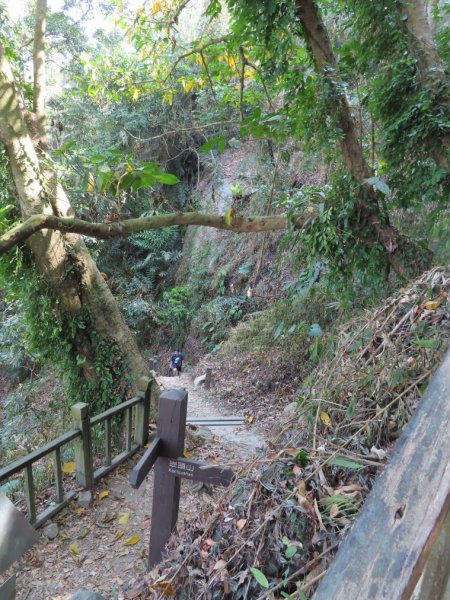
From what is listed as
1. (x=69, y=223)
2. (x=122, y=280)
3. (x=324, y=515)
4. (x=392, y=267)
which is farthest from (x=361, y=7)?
(x=122, y=280)

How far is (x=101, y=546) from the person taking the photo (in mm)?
3566

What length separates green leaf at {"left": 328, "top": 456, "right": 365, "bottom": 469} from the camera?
1.15 meters

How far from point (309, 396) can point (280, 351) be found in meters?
6.39

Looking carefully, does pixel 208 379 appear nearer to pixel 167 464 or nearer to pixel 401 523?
pixel 167 464

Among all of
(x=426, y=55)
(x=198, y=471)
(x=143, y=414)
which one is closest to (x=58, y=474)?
(x=143, y=414)

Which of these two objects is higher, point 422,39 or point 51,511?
point 422,39

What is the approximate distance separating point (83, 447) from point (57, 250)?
2564 millimetres

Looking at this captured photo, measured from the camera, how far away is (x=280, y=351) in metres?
8.00

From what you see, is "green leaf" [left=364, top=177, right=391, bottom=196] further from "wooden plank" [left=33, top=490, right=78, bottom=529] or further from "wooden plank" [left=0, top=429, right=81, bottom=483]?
"wooden plank" [left=33, top=490, right=78, bottom=529]

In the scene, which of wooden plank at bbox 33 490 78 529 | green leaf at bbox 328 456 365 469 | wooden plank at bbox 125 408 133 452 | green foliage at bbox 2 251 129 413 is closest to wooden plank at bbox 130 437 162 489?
green leaf at bbox 328 456 365 469

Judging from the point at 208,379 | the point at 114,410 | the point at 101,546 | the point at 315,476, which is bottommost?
the point at 208,379

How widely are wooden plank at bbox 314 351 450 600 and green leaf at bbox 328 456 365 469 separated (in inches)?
17.6

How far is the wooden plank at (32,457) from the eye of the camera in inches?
117

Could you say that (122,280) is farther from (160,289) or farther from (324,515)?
(324,515)
